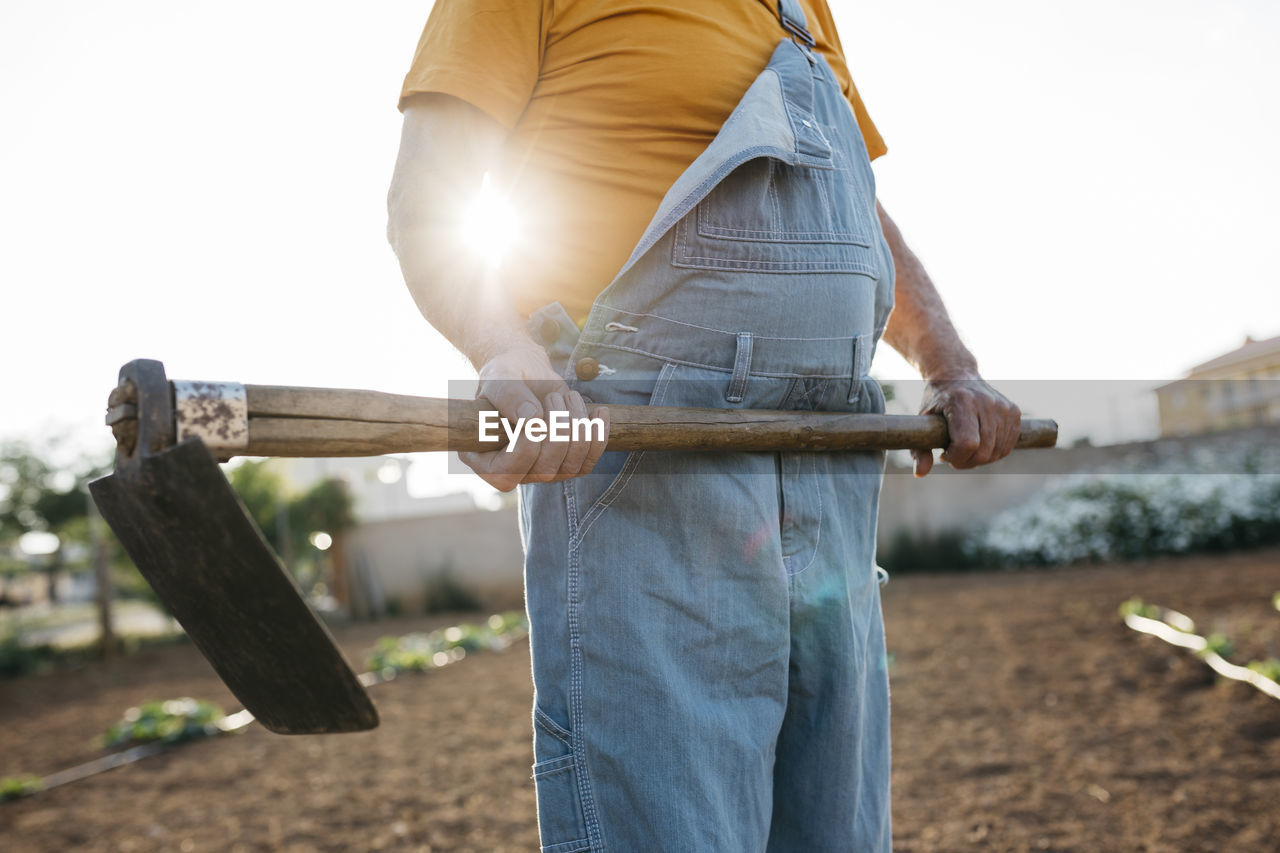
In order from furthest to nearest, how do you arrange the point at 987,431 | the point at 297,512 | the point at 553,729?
the point at 297,512 < the point at 987,431 < the point at 553,729

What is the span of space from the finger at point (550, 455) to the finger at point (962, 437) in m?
0.82

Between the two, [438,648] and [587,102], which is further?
[438,648]

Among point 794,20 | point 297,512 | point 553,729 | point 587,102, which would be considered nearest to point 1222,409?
point 794,20

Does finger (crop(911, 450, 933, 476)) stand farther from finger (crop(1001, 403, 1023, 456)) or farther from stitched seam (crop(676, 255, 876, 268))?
stitched seam (crop(676, 255, 876, 268))

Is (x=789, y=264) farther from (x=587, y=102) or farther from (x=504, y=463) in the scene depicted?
(x=504, y=463)

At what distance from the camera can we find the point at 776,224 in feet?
4.19

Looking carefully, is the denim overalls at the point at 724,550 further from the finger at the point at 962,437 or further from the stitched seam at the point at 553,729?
the finger at the point at 962,437

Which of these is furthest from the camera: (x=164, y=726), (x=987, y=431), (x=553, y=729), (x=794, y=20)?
(x=164, y=726)

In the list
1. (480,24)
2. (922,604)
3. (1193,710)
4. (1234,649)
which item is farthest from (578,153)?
(922,604)

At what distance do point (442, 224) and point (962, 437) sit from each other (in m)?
0.98

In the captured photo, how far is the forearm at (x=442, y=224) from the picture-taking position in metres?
1.18

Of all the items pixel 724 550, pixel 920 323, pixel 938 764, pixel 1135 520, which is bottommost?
pixel 938 764

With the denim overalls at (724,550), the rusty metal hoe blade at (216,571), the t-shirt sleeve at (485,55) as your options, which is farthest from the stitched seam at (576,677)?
the t-shirt sleeve at (485,55)

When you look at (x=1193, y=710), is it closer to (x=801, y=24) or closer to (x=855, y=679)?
(x=855, y=679)
